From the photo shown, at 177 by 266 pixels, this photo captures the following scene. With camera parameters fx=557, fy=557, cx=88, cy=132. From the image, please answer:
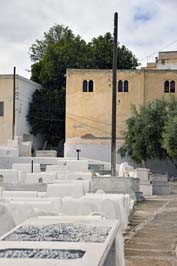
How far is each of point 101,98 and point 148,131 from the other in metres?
7.34

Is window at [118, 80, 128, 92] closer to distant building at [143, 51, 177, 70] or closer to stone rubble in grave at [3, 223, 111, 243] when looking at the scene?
distant building at [143, 51, 177, 70]

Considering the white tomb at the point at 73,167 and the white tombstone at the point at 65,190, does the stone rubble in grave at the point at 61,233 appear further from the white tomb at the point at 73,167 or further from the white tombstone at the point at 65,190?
the white tomb at the point at 73,167

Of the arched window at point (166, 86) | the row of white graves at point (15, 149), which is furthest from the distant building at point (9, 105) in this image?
the arched window at point (166, 86)

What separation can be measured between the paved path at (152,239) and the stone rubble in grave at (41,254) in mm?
3508

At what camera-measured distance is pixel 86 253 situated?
3707 mm

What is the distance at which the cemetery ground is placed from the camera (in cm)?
757

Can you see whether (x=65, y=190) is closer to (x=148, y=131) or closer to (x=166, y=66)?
(x=148, y=131)

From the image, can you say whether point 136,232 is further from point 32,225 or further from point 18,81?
point 18,81

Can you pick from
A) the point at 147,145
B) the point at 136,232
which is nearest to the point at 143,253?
the point at 136,232

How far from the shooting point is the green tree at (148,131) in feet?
116

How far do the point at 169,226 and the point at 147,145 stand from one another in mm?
24415

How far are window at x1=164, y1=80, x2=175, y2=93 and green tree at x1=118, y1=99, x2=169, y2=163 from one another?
481 cm

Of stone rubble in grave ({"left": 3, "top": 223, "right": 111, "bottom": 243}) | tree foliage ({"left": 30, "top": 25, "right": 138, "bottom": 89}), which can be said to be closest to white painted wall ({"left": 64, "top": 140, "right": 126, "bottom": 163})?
tree foliage ({"left": 30, "top": 25, "right": 138, "bottom": 89})

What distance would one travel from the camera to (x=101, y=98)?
4184 centimetres
